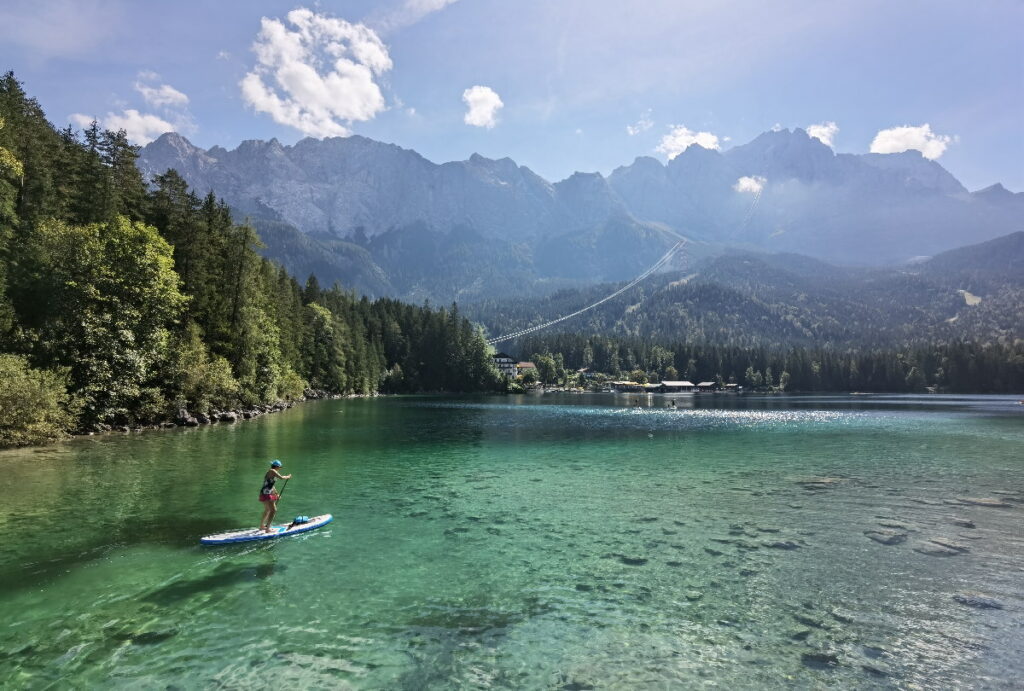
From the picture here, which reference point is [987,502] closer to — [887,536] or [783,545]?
[887,536]

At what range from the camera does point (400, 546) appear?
66.3ft

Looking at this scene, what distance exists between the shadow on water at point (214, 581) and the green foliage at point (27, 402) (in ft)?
104

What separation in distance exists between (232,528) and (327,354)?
117 m

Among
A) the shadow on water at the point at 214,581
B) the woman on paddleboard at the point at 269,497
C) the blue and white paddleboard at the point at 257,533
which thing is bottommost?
the shadow on water at the point at 214,581

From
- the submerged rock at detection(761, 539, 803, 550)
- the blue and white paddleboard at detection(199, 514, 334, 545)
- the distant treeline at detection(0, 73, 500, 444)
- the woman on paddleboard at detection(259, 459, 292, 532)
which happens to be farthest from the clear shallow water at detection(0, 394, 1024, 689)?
the distant treeline at detection(0, 73, 500, 444)

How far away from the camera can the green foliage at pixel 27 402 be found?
3734cm

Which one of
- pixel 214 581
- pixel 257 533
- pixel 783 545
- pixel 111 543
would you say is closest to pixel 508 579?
pixel 214 581

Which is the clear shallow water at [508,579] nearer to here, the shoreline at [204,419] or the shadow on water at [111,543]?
the shadow on water at [111,543]

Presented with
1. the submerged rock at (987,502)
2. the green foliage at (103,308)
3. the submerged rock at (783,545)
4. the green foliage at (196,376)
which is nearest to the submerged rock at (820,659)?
the submerged rock at (783,545)

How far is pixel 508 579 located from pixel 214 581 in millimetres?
8961

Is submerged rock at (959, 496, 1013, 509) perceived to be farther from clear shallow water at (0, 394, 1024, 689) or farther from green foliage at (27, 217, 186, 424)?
green foliage at (27, 217, 186, 424)

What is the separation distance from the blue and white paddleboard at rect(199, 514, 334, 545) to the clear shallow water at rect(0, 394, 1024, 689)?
70 centimetres

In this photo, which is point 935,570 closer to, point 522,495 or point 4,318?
point 522,495

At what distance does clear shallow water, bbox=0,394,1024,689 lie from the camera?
1160cm
